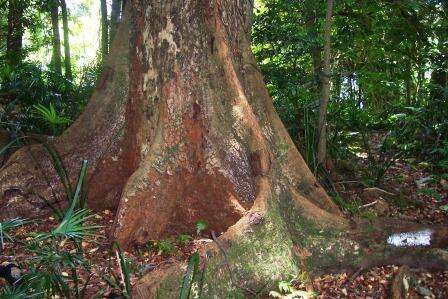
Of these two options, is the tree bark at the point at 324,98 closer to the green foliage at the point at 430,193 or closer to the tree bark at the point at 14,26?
the green foliage at the point at 430,193

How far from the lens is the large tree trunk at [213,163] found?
3969 millimetres

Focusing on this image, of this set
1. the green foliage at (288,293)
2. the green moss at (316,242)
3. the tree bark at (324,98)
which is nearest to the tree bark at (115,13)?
the tree bark at (324,98)

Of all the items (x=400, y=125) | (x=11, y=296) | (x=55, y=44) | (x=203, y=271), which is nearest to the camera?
(x=11, y=296)

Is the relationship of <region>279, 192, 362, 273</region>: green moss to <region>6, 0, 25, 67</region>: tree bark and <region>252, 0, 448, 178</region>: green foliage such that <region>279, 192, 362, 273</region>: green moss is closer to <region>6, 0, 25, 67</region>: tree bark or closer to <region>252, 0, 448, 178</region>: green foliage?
<region>252, 0, 448, 178</region>: green foliage

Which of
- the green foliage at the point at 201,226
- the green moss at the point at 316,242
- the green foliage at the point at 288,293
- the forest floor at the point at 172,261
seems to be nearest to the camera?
the green foliage at the point at 288,293

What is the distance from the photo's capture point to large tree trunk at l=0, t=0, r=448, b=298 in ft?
13.0

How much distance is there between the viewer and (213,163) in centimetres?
413

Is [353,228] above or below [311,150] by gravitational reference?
below

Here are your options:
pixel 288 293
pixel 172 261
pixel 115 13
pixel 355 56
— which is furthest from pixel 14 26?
pixel 288 293

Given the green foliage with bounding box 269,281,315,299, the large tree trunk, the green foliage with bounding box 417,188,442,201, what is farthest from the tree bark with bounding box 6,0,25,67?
the green foliage with bounding box 269,281,315,299

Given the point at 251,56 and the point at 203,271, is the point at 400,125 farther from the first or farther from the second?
the point at 203,271

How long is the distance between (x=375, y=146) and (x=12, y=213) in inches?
245

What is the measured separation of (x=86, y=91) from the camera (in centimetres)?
870

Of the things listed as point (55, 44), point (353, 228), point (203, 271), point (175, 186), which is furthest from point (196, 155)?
point (55, 44)
